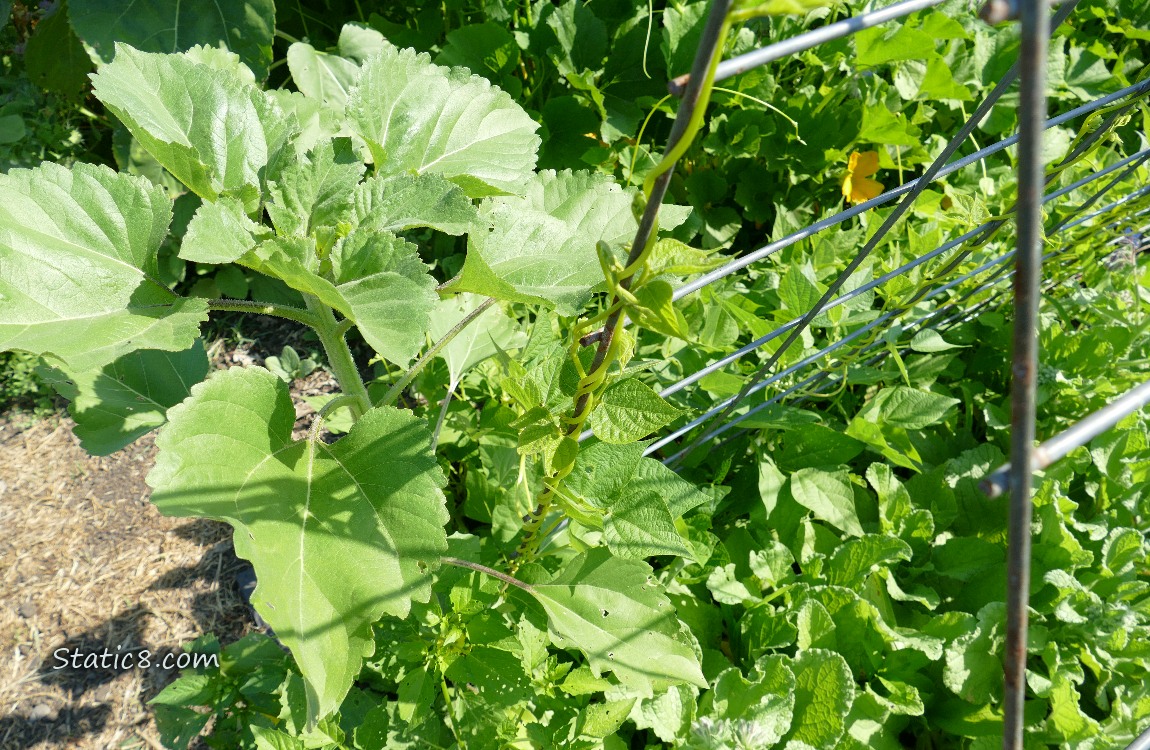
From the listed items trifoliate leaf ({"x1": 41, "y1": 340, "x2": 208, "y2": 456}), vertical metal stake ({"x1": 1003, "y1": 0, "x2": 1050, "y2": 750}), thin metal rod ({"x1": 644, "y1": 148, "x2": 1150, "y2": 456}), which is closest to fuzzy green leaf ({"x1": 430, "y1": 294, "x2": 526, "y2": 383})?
thin metal rod ({"x1": 644, "y1": 148, "x2": 1150, "y2": 456})

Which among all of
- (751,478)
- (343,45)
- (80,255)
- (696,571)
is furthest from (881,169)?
(80,255)

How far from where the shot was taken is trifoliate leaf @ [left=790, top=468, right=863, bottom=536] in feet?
6.22

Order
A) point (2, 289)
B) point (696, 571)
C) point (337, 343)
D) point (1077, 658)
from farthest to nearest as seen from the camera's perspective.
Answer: point (696, 571) → point (1077, 658) → point (337, 343) → point (2, 289)

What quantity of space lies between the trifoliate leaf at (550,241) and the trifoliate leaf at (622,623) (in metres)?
0.47

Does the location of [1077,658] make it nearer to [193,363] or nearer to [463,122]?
[463,122]

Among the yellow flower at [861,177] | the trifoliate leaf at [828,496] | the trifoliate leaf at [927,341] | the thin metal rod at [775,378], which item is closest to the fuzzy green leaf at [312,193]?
the thin metal rod at [775,378]

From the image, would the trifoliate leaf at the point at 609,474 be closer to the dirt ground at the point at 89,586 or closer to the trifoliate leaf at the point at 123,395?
the trifoliate leaf at the point at 123,395

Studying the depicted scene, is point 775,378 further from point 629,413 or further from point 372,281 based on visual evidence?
point 372,281

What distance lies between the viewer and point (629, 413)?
3.33 feet

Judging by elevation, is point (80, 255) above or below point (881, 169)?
above

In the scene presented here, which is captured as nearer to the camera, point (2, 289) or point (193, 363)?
point (2, 289)

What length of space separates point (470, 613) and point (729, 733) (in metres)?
0.53

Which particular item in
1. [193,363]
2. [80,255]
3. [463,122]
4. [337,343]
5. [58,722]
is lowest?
[58,722]

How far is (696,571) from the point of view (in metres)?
1.85
